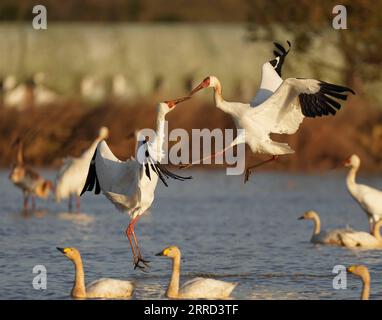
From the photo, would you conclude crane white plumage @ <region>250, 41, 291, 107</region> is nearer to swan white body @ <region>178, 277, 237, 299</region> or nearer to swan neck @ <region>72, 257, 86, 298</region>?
swan white body @ <region>178, 277, 237, 299</region>

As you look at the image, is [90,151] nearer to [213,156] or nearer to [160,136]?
[213,156]

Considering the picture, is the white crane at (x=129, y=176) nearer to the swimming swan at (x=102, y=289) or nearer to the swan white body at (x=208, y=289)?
the swimming swan at (x=102, y=289)

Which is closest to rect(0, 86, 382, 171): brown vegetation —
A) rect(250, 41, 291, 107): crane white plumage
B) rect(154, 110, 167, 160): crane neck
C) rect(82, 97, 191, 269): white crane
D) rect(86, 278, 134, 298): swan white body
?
rect(250, 41, 291, 107): crane white plumage

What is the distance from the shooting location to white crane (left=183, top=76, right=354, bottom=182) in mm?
11615

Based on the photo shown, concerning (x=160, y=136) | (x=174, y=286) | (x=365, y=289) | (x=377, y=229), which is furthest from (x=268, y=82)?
(x=365, y=289)

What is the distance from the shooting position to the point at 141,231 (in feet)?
47.4

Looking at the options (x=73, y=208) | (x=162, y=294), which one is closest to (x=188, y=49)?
(x=73, y=208)

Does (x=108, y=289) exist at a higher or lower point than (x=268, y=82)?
lower

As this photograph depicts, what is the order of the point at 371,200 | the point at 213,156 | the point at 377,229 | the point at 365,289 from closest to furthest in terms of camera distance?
the point at 365,289 → the point at 213,156 → the point at 377,229 → the point at 371,200

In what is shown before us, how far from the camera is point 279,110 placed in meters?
12.0

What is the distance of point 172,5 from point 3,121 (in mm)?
26653

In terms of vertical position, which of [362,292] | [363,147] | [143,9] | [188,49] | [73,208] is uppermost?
[143,9]

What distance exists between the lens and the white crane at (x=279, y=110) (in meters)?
11.6

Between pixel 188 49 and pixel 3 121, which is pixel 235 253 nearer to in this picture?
pixel 3 121
